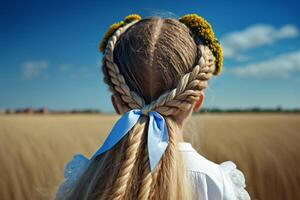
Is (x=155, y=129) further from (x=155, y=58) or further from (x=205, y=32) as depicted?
(x=205, y=32)

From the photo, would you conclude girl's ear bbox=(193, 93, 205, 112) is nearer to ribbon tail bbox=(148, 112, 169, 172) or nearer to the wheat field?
ribbon tail bbox=(148, 112, 169, 172)

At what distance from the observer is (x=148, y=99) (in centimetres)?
106

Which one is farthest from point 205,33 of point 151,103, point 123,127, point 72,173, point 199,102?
point 72,173

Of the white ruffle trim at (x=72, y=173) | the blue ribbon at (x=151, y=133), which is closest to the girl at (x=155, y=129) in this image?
the blue ribbon at (x=151, y=133)

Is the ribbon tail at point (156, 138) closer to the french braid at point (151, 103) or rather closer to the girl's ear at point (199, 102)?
the french braid at point (151, 103)

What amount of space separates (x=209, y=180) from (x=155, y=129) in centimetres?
24

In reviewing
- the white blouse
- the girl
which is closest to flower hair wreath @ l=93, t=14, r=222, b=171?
the girl

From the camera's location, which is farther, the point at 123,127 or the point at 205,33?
the point at 205,33

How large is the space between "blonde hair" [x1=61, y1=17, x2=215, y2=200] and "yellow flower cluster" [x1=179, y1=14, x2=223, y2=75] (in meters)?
0.08

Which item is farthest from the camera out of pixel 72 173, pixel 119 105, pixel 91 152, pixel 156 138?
pixel 91 152

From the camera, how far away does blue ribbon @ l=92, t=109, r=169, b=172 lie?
0.98 metres

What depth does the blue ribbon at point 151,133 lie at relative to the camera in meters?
0.98

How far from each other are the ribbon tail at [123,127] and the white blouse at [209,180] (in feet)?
0.62

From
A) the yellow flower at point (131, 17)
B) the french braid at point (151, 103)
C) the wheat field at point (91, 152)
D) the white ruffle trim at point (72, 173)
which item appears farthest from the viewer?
the wheat field at point (91, 152)
